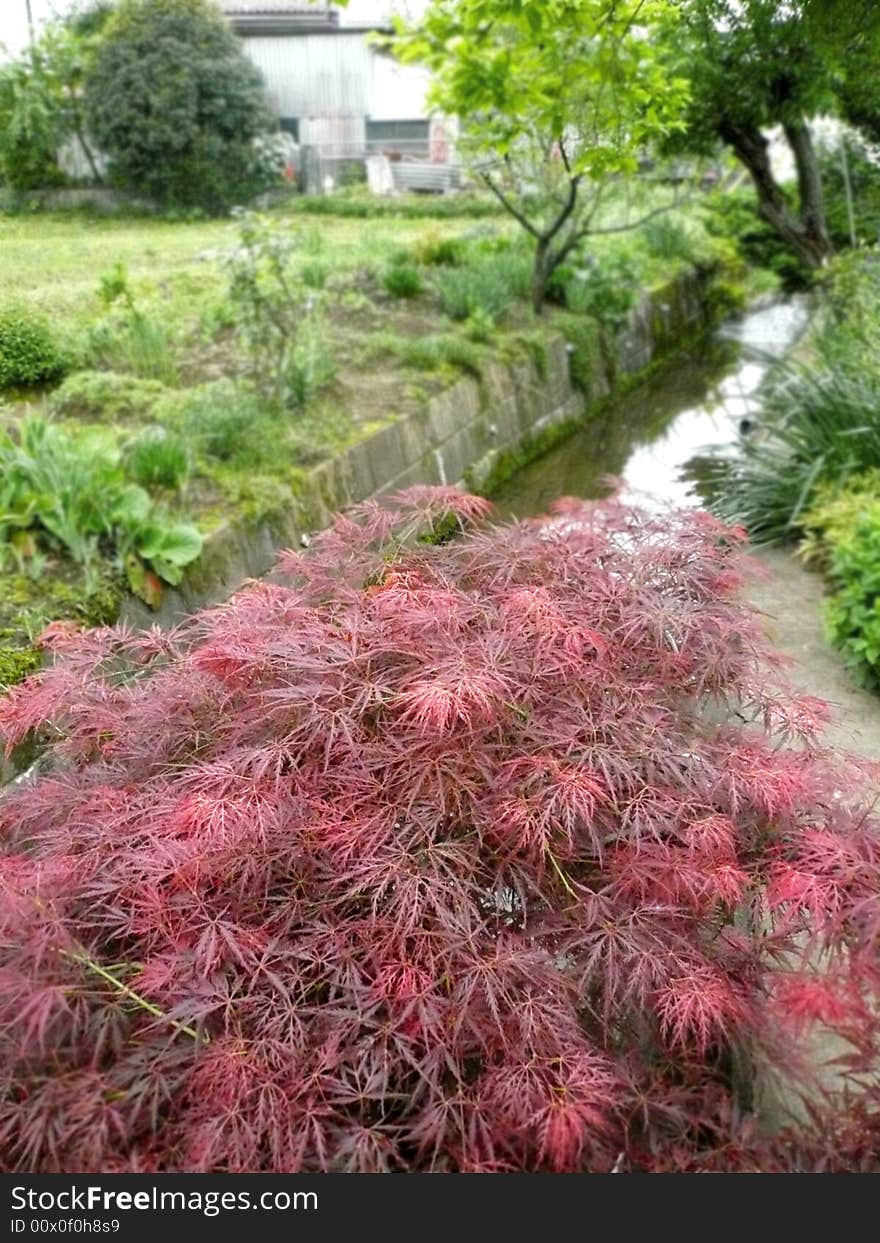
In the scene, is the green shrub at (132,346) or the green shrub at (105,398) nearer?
the green shrub at (105,398)

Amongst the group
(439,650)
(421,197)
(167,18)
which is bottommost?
(439,650)

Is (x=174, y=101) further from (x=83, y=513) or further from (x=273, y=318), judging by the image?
(x=83, y=513)

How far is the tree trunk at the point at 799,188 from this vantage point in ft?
27.1

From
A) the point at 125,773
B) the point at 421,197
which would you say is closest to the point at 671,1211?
the point at 125,773

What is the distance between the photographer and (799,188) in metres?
9.04

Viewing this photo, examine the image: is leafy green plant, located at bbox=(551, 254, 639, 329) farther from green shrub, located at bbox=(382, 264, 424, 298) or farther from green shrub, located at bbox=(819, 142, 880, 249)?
green shrub, located at bbox=(819, 142, 880, 249)

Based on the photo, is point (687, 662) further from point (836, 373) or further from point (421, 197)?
point (421, 197)

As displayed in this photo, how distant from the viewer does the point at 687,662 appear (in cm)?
258

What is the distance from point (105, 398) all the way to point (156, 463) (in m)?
0.88

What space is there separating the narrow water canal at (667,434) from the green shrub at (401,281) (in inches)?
67.7

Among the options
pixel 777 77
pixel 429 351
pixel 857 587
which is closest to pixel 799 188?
pixel 777 77


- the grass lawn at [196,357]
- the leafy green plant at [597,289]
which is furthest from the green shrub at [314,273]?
the leafy green plant at [597,289]

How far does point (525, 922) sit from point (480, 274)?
7050mm

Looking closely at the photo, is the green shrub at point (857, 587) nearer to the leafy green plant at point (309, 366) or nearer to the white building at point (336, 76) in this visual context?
the leafy green plant at point (309, 366)
